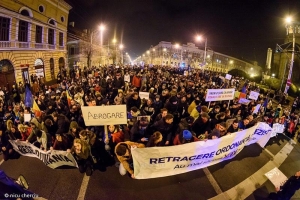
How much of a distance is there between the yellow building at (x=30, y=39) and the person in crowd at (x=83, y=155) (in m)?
17.0

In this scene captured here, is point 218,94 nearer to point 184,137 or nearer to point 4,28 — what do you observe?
point 184,137

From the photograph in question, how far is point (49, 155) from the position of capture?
579 centimetres

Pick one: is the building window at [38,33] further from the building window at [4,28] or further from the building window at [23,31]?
the building window at [4,28]

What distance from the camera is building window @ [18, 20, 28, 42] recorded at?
20672mm

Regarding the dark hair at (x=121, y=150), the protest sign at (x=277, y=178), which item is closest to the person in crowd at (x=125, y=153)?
the dark hair at (x=121, y=150)

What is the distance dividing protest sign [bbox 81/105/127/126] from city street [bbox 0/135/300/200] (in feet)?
5.05

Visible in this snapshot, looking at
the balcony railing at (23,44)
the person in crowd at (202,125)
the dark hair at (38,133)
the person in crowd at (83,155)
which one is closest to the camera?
the person in crowd at (83,155)

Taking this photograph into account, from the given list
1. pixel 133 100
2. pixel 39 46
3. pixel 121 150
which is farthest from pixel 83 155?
pixel 39 46

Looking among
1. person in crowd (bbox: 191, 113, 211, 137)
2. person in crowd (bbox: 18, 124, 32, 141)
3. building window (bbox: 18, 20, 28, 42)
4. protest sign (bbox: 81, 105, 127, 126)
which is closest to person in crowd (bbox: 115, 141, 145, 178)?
protest sign (bbox: 81, 105, 127, 126)

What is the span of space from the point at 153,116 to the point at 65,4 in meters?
29.0

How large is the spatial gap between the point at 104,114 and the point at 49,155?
1.94 meters

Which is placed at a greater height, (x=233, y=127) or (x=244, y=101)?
(x=244, y=101)

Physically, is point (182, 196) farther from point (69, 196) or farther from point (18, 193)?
point (18, 193)

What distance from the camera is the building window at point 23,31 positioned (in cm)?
2067
